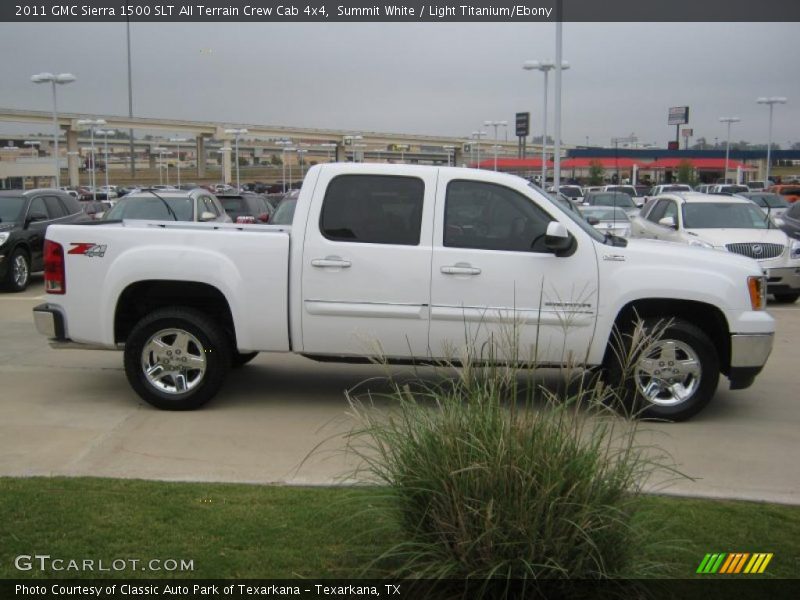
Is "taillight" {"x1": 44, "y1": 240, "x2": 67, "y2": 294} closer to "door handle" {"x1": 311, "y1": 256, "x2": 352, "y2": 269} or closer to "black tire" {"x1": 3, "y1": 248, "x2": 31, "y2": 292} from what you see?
"door handle" {"x1": 311, "y1": 256, "x2": 352, "y2": 269}

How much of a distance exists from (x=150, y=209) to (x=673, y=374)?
37.6ft

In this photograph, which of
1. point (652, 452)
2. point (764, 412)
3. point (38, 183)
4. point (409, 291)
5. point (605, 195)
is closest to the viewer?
point (652, 452)

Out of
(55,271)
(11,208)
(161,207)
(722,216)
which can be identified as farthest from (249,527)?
(11,208)

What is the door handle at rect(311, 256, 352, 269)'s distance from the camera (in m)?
7.26

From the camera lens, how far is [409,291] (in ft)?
23.7

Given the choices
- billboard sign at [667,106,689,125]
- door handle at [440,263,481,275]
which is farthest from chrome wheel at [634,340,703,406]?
billboard sign at [667,106,689,125]

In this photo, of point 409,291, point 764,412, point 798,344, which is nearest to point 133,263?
point 409,291

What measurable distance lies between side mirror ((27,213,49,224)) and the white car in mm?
11262

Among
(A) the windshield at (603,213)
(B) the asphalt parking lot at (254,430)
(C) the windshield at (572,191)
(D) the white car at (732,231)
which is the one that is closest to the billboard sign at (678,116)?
(C) the windshield at (572,191)

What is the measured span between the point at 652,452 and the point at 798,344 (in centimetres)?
559

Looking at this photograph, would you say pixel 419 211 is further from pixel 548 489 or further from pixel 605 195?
pixel 605 195

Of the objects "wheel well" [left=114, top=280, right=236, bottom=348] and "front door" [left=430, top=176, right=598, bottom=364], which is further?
"wheel well" [left=114, top=280, right=236, bottom=348]

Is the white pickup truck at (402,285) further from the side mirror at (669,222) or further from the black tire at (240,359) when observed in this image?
the side mirror at (669,222)

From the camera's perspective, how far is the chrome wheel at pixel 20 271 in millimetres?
15633
